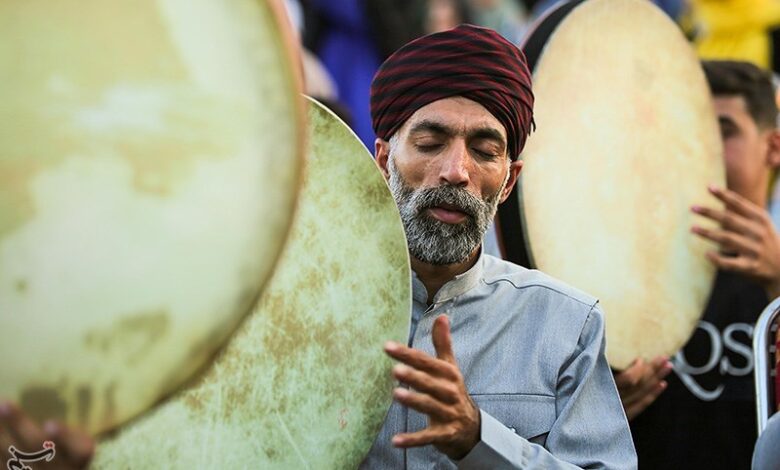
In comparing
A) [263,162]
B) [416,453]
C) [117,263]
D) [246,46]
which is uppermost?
[246,46]

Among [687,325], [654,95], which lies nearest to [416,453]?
[687,325]

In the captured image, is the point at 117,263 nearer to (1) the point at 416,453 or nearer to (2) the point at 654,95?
(1) the point at 416,453

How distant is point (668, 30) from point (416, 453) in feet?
5.02

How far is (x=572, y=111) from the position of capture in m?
3.01

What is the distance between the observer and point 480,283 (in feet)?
8.09

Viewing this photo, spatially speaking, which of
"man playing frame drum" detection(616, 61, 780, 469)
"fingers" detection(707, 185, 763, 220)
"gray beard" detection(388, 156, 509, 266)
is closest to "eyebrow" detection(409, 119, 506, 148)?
"gray beard" detection(388, 156, 509, 266)

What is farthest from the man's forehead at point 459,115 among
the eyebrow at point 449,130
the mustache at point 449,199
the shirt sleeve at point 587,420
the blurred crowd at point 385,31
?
the blurred crowd at point 385,31

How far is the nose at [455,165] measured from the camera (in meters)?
2.35

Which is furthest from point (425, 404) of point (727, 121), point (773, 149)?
point (773, 149)

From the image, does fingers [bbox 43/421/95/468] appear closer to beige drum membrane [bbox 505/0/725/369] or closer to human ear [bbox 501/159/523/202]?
human ear [bbox 501/159/523/202]

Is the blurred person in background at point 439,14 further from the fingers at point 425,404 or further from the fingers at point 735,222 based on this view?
the fingers at point 425,404

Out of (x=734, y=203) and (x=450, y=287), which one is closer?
(x=450, y=287)

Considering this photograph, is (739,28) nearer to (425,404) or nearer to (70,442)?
(425,404)

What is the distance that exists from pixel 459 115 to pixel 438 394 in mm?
675
